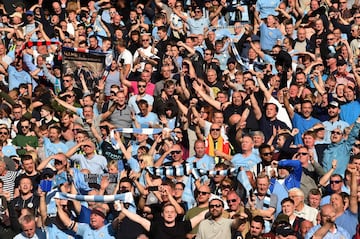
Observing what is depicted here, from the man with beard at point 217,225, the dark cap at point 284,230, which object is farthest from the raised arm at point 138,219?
the dark cap at point 284,230

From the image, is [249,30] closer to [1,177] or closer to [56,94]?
[56,94]

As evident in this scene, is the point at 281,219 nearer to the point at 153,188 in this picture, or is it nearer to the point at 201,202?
the point at 201,202

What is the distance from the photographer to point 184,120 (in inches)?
735

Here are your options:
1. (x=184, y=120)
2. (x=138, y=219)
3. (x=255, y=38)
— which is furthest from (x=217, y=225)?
(x=255, y=38)

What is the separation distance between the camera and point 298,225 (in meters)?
14.7

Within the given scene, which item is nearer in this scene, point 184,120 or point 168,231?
point 168,231

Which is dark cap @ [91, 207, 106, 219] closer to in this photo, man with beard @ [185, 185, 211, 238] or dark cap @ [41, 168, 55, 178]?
man with beard @ [185, 185, 211, 238]

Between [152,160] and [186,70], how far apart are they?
3709 millimetres

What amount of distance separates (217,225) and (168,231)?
58 cm

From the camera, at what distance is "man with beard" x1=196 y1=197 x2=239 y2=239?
14.6 m

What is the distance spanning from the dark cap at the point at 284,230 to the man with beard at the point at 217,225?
0.80 m

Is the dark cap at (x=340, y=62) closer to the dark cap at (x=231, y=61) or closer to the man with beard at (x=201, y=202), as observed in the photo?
the dark cap at (x=231, y=61)

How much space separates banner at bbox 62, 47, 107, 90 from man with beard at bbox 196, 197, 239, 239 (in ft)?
23.0

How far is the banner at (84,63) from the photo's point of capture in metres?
21.4
